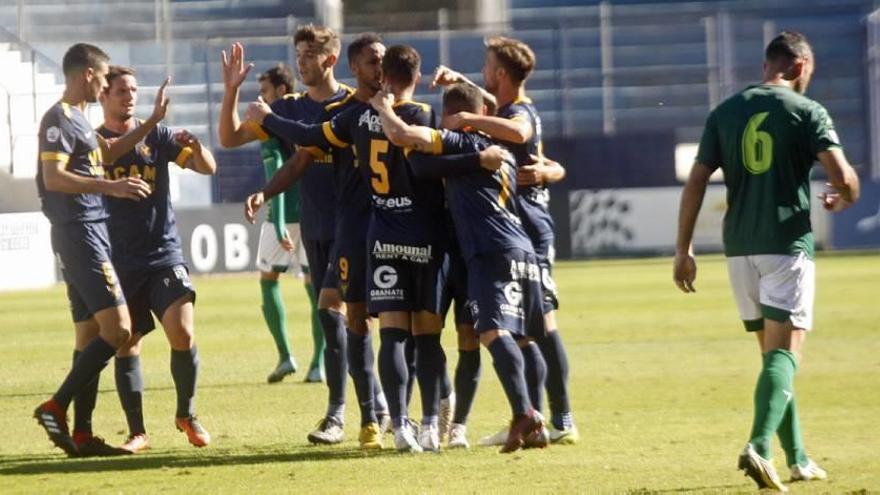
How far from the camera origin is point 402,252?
8.60 meters

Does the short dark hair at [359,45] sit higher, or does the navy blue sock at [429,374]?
the short dark hair at [359,45]

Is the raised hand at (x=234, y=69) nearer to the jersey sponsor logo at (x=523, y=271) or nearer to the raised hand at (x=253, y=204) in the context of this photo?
the raised hand at (x=253, y=204)

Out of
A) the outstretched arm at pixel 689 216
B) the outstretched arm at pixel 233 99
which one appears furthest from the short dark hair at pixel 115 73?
the outstretched arm at pixel 689 216

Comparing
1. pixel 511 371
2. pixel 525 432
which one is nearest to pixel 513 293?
pixel 511 371

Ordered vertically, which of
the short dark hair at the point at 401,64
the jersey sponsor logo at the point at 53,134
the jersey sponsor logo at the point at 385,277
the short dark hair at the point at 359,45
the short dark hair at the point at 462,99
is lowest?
the jersey sponsor logo at the point at 385,277

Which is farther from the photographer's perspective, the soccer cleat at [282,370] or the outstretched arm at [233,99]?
the soccer cleat at [282,370]

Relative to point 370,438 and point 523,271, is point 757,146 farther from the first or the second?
point 370,438

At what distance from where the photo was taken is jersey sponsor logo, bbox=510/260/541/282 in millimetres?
8445

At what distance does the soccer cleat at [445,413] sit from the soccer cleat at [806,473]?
2376 millimetres

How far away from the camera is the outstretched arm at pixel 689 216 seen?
739 centimetres

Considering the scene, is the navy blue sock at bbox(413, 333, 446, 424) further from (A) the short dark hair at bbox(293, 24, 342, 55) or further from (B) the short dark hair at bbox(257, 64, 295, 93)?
(B) the short dark hair at bbox(257, 64, 295, 93)

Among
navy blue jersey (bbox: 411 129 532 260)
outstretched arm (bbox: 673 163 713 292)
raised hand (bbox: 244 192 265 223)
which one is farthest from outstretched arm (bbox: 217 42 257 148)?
outstretched arm (bbox: 673 163 713 292)

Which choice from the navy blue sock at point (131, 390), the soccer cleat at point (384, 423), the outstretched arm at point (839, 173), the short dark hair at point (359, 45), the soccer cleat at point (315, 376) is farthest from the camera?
the soccer cleat at point (315, 376)

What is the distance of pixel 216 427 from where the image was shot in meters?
10.2
